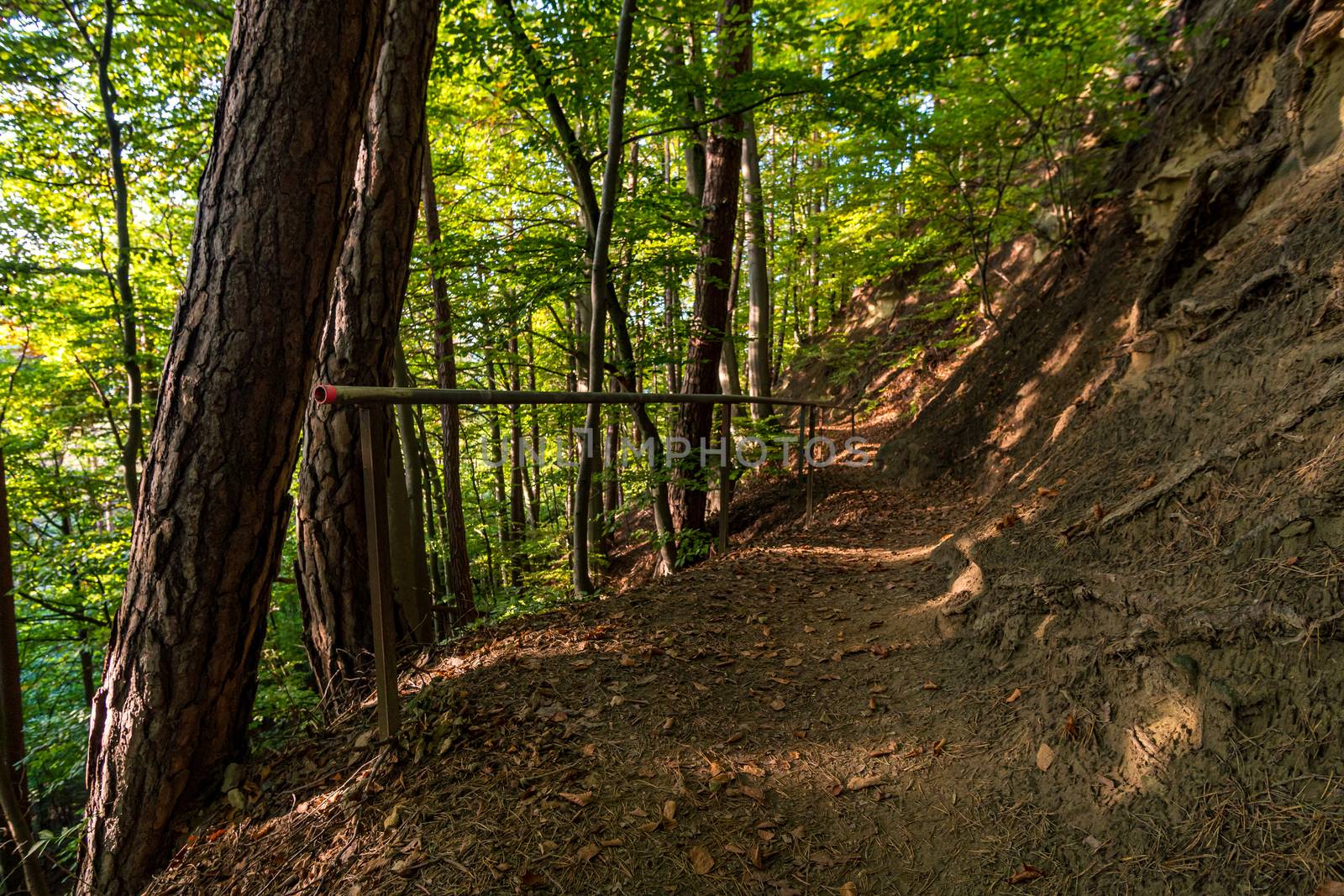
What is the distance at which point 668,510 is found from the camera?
19.9 feet

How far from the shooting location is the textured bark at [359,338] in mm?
3062

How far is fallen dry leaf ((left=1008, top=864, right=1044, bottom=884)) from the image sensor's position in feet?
5.52

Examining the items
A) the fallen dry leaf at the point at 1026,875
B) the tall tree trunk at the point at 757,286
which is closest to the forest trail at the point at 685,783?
the fallen dry leaf at the point at 1026,875

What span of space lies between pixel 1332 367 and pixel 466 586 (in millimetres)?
5893

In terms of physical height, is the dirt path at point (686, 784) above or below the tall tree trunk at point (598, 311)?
below

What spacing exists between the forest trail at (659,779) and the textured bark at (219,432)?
0.34 m

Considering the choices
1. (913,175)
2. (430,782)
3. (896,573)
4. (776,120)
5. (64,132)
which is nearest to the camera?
(430,782)

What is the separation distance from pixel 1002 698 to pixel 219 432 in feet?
10.4

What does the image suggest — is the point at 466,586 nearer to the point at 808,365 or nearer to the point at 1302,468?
the point at 1302,468

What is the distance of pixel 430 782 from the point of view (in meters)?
2.02

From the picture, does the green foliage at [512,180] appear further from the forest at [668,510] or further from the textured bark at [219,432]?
the textured bark at [219,432]

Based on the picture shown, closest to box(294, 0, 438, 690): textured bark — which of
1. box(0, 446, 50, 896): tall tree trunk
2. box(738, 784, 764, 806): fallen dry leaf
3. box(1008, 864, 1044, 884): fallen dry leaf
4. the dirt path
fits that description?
the dirt path

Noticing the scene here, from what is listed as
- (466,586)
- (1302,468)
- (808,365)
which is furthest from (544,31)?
(808,365)

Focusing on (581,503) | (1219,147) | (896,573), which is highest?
(1219,147)
